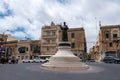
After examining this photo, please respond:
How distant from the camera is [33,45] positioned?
218 ft

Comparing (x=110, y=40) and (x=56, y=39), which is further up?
(x=56, y=39)

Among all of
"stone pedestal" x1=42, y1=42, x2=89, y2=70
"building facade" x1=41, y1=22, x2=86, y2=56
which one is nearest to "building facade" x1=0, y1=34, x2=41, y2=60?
"building facade" x1=41, y1=22, x2=86, y2=56

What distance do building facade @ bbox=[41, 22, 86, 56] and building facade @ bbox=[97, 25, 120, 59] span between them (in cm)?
628

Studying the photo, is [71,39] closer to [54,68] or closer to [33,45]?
[33,45]

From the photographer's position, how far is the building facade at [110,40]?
2196 inches

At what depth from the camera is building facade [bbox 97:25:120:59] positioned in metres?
55.8

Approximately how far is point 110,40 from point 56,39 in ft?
56.6

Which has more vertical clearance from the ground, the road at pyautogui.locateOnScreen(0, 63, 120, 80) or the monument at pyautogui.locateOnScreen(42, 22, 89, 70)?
the monument at pyautogui.locateOnScreen(42, 22, 89, 70)

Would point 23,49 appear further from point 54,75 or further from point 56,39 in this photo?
point 54,75

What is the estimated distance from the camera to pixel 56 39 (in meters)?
63.7

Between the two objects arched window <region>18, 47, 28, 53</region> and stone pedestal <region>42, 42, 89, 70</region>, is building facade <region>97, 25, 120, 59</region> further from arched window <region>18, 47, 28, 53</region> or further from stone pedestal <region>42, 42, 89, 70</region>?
stone pedestal <region>42, 42, 89, 70</region>

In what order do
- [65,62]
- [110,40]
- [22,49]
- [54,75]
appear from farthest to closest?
[22,49] < [110,40] < [65,62] < [54,75]

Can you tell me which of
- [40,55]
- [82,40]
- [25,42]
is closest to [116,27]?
[82,40]

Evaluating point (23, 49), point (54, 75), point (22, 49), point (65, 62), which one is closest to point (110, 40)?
point (23, 49)
